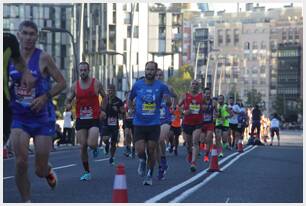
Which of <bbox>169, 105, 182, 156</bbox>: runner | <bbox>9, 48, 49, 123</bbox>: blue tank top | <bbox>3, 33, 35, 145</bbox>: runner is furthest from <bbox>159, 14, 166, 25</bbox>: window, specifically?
<bbox>3, 33, 35, 145</bbox>: runner

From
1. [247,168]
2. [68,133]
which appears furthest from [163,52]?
[247,168]

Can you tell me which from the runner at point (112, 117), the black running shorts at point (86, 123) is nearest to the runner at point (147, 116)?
the black running shorts at point (86, 123)

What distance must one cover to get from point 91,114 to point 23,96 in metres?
5.48

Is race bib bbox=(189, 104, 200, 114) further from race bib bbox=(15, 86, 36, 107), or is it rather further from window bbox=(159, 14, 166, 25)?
window bbox=(159, 14, 166, 25)

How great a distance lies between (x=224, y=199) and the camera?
36.6ft

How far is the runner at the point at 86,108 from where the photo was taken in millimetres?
14531

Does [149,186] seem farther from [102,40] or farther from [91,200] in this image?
[102,40]

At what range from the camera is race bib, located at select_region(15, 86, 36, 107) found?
30.3ft

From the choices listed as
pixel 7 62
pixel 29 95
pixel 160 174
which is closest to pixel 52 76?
pixel 29 95

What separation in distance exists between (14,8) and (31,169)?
9604 centimetres

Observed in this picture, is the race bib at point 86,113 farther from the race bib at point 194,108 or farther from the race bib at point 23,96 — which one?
the race bib at point 23,96

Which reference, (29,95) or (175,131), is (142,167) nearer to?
(29,95)

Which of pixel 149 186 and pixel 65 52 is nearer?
pixel 149 186

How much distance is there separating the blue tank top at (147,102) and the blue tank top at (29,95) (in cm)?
452
